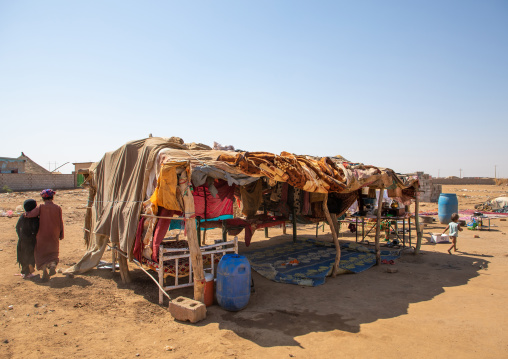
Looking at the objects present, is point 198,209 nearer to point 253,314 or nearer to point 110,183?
point 110,183

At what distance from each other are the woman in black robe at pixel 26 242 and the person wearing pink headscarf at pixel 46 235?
0.17 metres

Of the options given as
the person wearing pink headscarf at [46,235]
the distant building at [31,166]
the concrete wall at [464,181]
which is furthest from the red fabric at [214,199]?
the concrete wall at [464,181]

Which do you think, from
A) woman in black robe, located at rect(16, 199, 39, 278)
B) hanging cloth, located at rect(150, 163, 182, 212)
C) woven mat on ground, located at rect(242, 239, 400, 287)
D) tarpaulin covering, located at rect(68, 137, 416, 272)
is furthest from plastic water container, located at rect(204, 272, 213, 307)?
woman in black robe, located at rect(16, 199, 39, 278)

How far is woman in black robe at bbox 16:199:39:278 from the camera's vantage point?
703 centimetres

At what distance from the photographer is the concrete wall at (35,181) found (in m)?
25.7

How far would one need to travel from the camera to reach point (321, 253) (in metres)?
9.66

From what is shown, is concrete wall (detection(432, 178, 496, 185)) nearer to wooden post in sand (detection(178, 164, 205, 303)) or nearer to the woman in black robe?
wooden post in sand (detection(178, 164, 205, 303))

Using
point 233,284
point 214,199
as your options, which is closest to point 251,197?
point 214,199

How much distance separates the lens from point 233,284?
17.6 feet

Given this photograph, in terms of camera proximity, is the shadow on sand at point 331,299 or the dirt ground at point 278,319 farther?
the shadow on sand at point 331,299

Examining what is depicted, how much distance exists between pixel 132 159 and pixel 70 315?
129 inches

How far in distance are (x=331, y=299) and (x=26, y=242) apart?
21.6 feet

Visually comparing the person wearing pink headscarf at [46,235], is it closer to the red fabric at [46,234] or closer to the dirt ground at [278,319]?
the red fabric at [46,234]

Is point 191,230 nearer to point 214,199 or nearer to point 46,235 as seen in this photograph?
point 214,199
